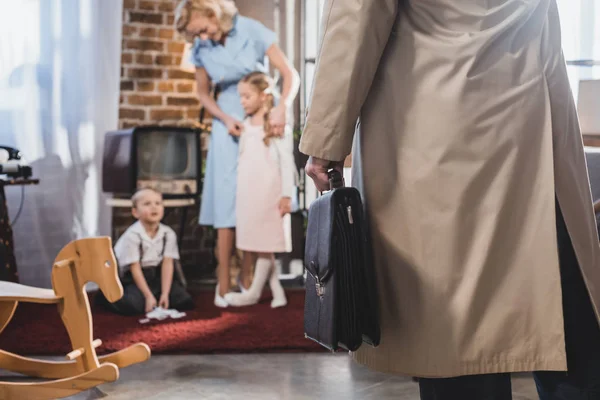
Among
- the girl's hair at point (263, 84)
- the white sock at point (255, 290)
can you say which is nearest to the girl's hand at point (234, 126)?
the girl's hair at point (263, 84)

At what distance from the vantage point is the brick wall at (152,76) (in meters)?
4.31

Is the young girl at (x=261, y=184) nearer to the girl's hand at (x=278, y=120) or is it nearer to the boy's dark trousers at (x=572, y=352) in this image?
the girl's hand at (x=278, y=120)

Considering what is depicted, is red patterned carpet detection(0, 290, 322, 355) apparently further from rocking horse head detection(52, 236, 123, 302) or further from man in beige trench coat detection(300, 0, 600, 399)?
man in beige trench coat detection(300, 0, 600, 399)

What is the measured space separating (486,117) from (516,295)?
0.27m

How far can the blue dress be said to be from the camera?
3.74 meters

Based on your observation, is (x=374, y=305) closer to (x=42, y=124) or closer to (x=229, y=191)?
(x=229, y=191)

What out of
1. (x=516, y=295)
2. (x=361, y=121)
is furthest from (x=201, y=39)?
(x=516, y=295)

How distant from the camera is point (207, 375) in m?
2.48

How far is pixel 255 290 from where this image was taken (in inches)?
145

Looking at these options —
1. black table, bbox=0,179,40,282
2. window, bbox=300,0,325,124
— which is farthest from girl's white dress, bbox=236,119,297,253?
black table, bbox=0,179,40,282

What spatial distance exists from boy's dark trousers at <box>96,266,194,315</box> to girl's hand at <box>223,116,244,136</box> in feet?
2.58

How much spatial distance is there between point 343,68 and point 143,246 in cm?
256

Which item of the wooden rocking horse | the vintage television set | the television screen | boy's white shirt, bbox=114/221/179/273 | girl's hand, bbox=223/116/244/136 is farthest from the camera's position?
the television screen

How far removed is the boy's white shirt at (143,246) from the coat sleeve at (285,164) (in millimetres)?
608
